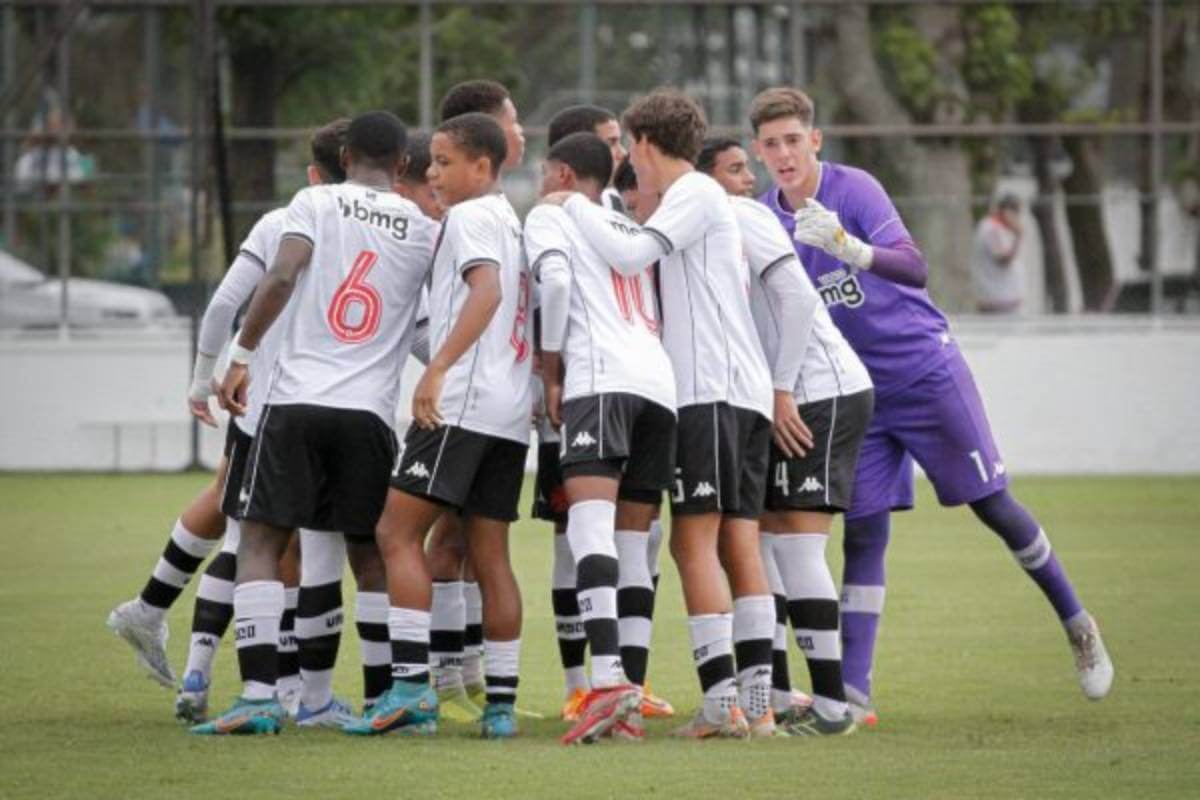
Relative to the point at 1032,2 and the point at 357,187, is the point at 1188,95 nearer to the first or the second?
the point at 1032,2

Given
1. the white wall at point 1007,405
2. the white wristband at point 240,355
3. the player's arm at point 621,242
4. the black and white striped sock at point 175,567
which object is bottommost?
the white wall at point 1007,405

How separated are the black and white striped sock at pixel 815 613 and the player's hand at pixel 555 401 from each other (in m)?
0.96

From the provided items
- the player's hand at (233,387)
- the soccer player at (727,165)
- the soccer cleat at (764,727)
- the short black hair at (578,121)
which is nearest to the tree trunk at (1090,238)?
the short black hair at (578,121)

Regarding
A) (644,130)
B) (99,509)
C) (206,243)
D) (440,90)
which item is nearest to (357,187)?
(644,130)

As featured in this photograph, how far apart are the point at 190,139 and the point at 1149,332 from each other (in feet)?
30.7

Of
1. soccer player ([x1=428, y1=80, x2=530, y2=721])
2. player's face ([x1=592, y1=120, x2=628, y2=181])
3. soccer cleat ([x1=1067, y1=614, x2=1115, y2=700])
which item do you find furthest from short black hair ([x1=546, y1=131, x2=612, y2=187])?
soccer cleat ([x1=1067, y1=614, x2=1115, y2=700])

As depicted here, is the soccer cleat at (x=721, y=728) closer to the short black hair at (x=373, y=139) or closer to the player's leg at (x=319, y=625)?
the player's leg at (x=319, y=625)

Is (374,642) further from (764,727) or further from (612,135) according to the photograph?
(612,135)

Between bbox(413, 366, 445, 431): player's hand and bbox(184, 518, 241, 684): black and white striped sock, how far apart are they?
0.97 metres

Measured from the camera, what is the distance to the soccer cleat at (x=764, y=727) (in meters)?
8.58

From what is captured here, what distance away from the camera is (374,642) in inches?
344

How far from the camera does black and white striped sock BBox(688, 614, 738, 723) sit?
8453 millimetres

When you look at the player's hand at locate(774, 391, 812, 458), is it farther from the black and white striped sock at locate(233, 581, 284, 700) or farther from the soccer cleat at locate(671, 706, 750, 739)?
the black and white striped sock at locate(233, 581, 284, 700)

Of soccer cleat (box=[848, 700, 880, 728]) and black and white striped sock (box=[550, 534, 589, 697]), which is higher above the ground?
black and white striped sock (box=[550, 534, 589, 697])
